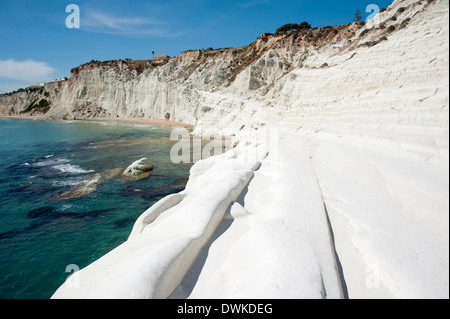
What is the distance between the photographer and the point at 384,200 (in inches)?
117

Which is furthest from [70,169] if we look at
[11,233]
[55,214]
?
[11,233]

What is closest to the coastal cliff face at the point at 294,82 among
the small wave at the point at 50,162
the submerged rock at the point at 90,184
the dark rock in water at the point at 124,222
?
the dark rock in water at the point at 124,222

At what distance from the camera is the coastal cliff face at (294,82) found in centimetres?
668

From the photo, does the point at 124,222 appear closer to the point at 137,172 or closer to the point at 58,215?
the point at 58,215

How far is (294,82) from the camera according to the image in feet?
53.3

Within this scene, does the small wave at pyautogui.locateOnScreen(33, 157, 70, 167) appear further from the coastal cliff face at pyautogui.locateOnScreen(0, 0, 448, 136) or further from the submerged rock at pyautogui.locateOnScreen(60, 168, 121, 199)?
the coastal cliff face at pyautogui.locateOnScreen(0, 0, 448, 136)

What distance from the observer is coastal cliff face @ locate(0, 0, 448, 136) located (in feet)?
21.9

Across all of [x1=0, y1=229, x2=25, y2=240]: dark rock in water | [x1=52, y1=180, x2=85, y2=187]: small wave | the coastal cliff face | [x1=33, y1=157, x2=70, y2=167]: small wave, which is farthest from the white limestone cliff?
[x1=33, y1=157, x2=70, y2=167]: small wave

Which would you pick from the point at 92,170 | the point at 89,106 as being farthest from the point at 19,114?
the point at 92,170

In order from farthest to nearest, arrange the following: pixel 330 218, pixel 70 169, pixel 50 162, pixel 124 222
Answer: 1. pixel 50 162
2. pixel 70 169
3. pixel 124 222
4. pixel 330 218

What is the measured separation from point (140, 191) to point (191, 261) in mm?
8005

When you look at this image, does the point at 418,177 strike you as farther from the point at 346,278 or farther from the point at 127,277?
the point at 127,277

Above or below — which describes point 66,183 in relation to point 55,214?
above

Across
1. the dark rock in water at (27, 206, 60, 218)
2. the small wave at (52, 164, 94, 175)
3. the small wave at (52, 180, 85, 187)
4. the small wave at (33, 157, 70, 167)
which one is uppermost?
the small wave at (33, 157, 70, 167)
